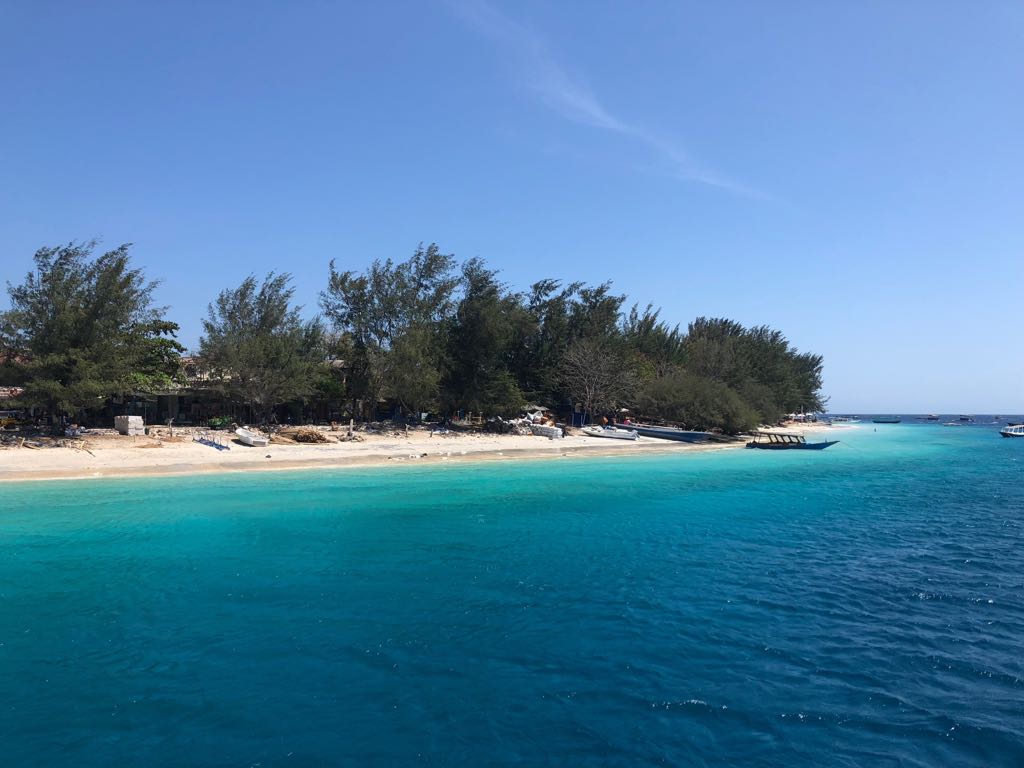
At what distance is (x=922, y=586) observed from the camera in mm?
11594

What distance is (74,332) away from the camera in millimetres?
31578

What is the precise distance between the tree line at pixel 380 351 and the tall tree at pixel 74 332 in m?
0.07

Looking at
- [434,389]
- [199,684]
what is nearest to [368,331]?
[434,389]

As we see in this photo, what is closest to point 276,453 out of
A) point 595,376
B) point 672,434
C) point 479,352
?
point 479,352

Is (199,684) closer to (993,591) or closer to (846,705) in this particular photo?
(846,705)

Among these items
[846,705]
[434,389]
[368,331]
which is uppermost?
[368,331]

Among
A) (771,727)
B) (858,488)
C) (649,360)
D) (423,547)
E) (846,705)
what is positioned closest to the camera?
(771,727)

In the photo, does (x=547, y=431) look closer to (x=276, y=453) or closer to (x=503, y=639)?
(x=276, y=453)

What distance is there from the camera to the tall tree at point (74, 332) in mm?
30344

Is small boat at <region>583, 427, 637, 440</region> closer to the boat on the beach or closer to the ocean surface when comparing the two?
the boat on the beach

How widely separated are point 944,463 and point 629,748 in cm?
4321

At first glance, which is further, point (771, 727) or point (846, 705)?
point (846, 705)

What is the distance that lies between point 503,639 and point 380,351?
36.6 metres

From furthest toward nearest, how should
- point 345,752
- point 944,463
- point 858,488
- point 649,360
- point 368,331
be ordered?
point 649,360
point 368,331
point 944,463
point 858,488
point 345,752
